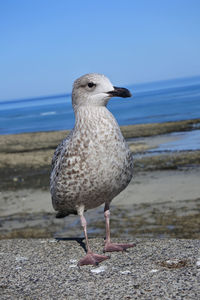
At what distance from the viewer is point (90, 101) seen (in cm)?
568

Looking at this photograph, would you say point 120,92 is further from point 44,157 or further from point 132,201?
point 44,157

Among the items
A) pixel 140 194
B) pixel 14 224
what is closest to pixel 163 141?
pixel 140 194

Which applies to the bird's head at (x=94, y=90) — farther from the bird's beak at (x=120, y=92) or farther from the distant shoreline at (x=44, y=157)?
the distant shoreline at (x=44, y=157)

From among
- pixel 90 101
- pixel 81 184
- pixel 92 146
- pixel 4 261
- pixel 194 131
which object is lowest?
pixel 194 131

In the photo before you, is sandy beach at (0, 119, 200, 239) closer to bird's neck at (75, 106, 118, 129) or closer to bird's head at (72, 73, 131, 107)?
bird's neck at (75, 106, 118, 129)

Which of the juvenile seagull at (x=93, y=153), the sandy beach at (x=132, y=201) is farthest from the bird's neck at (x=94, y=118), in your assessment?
the sandy beach at (x=132, y=201)

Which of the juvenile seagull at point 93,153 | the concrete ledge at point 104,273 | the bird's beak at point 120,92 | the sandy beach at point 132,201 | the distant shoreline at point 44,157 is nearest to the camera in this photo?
the concrete ledge at point 104,273

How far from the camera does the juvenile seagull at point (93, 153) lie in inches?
218

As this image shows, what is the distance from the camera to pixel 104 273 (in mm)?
5434

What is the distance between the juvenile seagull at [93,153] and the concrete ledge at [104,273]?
0.44 m

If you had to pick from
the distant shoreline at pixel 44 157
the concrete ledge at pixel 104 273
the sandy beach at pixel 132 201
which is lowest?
the distant shoreline at pixel 44 157

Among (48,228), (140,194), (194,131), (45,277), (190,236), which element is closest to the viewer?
(45,277)

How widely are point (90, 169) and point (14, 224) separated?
761cm

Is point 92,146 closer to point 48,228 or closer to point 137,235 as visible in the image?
point 137,235
